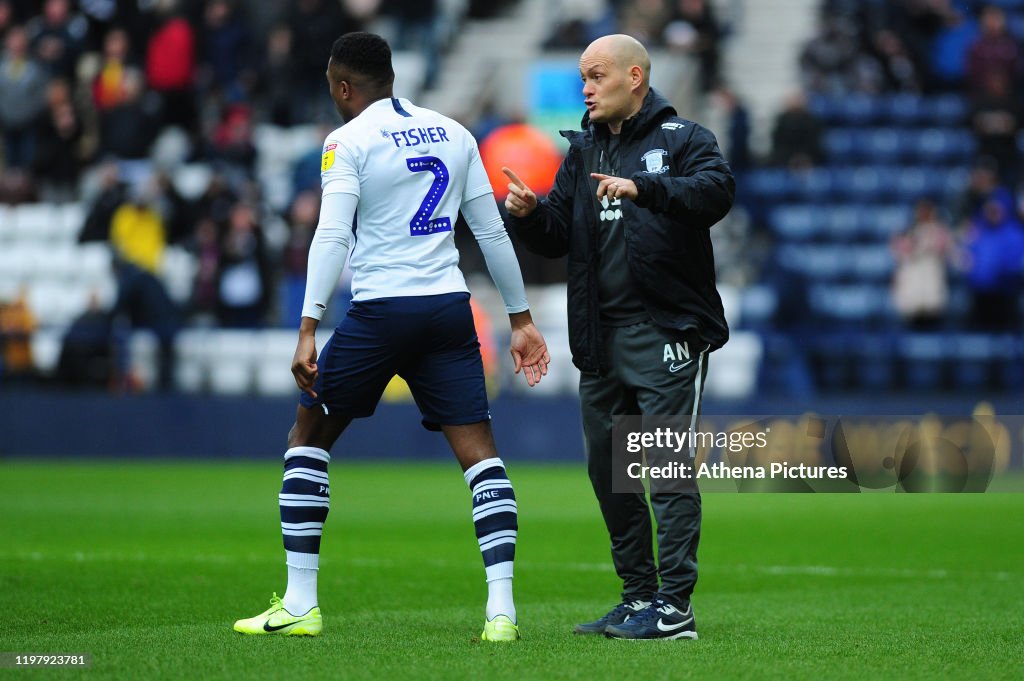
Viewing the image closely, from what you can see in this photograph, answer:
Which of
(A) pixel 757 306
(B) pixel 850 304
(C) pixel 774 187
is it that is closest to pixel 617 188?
(A) pixel 757 306

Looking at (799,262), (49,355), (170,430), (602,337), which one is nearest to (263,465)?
(170,430)

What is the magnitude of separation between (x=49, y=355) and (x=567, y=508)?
8.34m

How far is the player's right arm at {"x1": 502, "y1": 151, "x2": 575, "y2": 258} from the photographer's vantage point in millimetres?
6617

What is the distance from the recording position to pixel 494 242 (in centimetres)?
659

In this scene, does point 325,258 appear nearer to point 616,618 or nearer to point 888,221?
point 616,618

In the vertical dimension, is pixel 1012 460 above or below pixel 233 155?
below

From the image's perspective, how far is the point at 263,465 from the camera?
1828 centimetres

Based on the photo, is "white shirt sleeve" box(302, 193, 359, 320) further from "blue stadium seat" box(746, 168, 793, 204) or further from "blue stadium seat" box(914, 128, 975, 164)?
"blue stadium seat" box(914, 128, 975, 164)

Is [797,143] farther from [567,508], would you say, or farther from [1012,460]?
[567,508]

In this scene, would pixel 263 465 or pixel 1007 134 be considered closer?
pixel 263 465

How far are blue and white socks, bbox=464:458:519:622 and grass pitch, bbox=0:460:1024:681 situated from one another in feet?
0.79

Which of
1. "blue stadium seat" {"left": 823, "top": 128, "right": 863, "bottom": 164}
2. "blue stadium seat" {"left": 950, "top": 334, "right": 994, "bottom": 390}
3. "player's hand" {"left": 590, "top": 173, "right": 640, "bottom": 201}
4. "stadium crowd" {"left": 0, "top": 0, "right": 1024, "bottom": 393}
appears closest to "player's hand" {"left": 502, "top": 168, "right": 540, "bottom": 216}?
"player's hand" {"left": 590, "top": 173, "right": 640, "bottom": 201}

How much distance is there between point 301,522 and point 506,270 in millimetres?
1277

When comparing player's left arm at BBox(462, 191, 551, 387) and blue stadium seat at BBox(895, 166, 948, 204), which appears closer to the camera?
player's left arm at BBox(462, 191, 551, 387)
